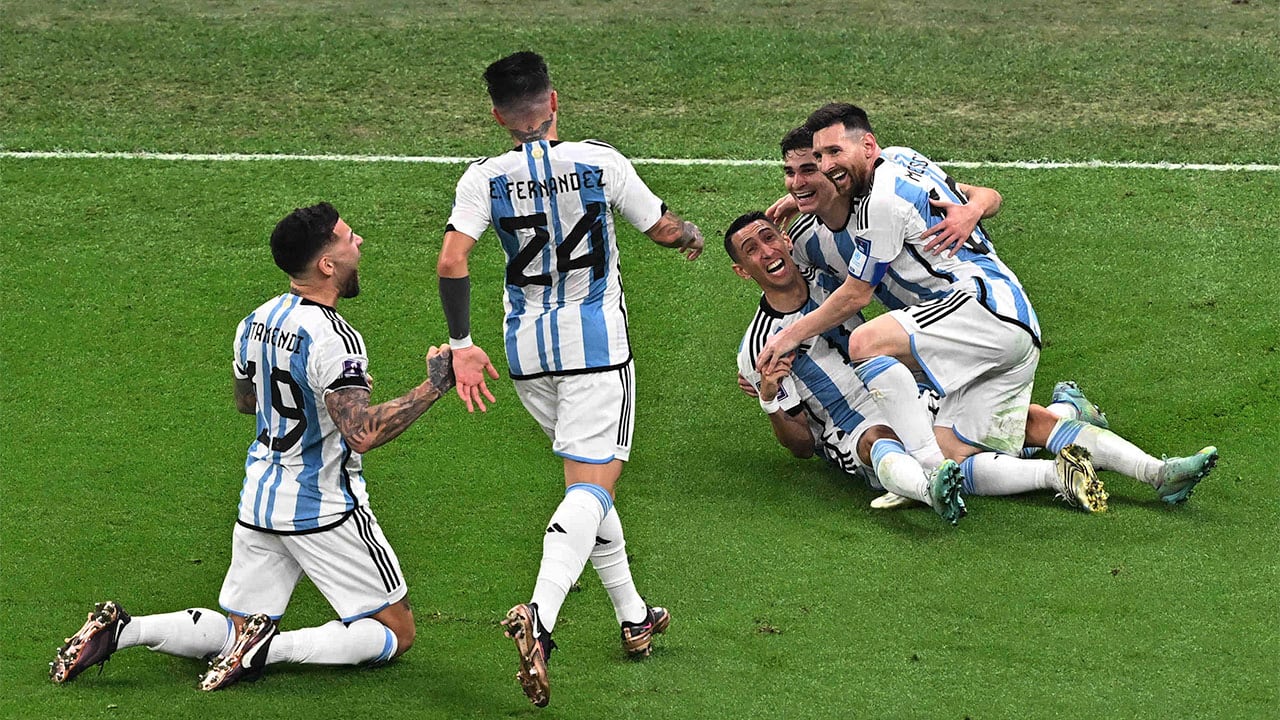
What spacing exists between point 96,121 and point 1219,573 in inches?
335

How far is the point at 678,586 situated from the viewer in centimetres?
627

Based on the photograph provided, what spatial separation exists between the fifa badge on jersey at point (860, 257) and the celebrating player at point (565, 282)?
1.13 metres

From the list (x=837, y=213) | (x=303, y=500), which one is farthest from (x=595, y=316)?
(x=837, y=213)

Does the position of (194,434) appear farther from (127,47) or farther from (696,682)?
(127,47)

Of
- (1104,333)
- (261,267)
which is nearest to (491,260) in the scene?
(261,267)

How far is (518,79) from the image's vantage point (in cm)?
560

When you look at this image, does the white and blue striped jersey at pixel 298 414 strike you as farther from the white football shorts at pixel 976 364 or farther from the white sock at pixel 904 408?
the white football shorts at pixel 976 364

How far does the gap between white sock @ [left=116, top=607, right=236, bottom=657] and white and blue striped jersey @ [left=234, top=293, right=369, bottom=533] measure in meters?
0.36

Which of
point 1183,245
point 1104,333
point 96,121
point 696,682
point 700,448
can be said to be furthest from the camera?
point 96,121

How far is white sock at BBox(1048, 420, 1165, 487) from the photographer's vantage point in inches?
261

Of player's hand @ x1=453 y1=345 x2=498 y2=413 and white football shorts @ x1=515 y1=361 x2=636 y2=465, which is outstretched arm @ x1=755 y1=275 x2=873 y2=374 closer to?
white football shorts @ x1=515 y1=361 x2=636 y2=465

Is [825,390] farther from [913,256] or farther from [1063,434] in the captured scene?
[1063,434]

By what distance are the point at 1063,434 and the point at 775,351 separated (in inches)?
54.9

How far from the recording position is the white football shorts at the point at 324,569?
5.49m
